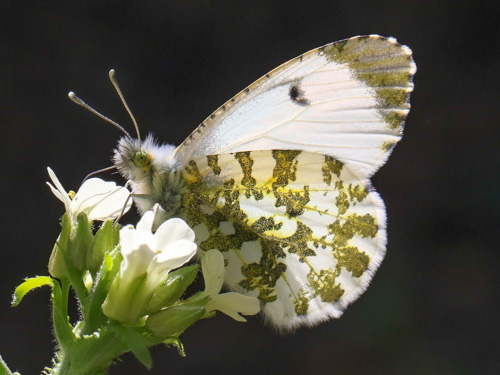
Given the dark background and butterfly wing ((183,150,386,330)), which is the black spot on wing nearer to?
butterfly wing ((183,150,386,330))

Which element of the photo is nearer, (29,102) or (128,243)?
(128,243)

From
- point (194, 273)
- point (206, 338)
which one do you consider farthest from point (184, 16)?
point (194, 273)

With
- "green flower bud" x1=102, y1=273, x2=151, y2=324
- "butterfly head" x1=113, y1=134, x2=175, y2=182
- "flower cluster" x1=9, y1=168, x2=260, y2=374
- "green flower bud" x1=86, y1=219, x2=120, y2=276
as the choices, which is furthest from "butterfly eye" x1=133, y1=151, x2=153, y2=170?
"green flower bud" x1=102, y1=273, x2=151, y2=324

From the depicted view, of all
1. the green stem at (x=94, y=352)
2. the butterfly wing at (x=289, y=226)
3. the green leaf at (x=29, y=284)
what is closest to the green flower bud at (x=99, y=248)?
the green leaf at (x=29, y=284)

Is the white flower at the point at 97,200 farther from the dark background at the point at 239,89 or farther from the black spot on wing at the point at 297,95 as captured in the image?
the dark background at the point at 239,89

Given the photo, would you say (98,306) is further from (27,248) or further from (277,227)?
(27,248)

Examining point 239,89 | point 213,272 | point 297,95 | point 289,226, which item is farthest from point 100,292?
point 239,89

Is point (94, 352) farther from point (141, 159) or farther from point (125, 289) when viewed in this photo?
point (141, 159)
